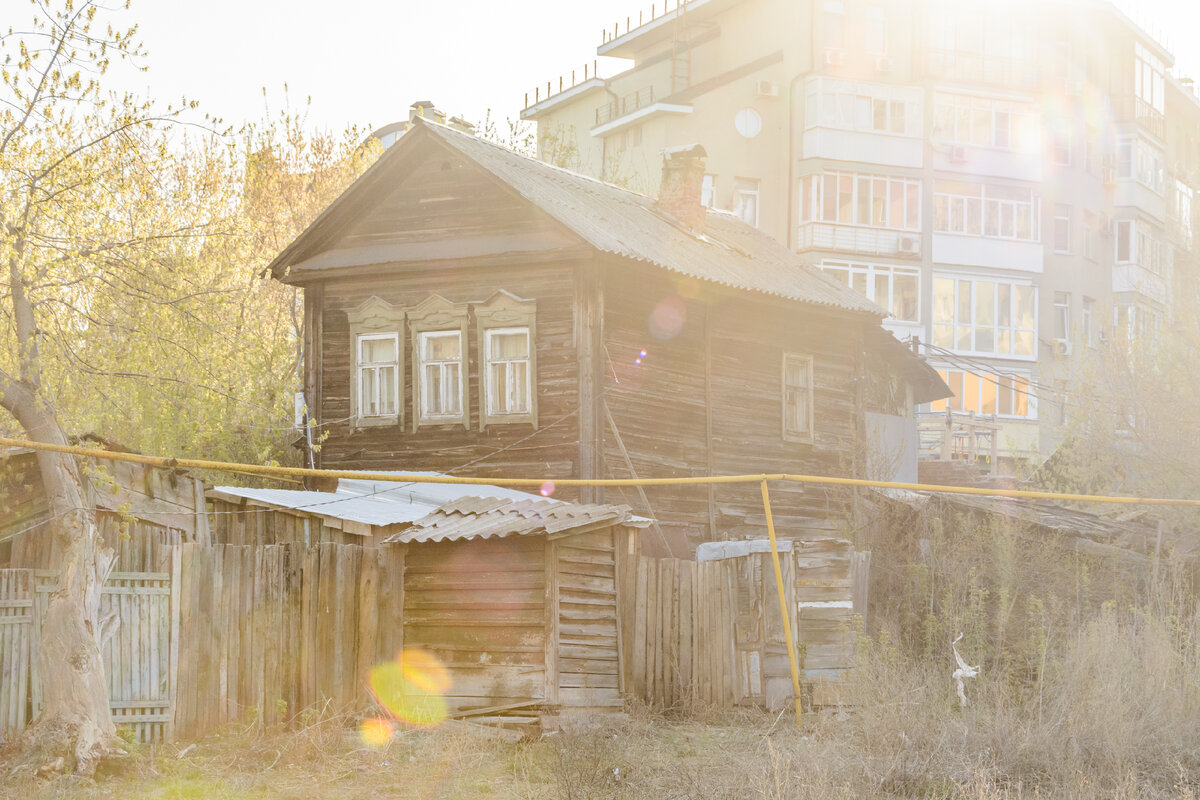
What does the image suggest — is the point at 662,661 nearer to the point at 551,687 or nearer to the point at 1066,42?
the point at 551,687

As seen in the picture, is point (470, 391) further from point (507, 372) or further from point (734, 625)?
point (734, 625)

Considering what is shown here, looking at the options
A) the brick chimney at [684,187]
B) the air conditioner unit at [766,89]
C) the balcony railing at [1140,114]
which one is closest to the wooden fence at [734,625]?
the brick chimney at [684,187]

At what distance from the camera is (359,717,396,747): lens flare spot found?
12.0 metres

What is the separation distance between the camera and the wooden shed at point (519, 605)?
1307cm

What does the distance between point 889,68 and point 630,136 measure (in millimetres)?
8573

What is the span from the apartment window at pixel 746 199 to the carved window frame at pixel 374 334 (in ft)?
74.7

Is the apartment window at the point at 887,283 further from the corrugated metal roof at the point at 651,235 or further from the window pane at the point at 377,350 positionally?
the window pane at the point at 377,350

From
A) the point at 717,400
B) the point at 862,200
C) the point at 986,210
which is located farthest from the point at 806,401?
the point at 986,210

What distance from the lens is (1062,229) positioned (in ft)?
152

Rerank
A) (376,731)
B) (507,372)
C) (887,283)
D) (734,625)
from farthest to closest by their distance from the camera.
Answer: (887,283) → (507,372) → (734,625) → (376,731)

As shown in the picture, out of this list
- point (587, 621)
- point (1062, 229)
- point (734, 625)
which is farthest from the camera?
point (1062, 229)

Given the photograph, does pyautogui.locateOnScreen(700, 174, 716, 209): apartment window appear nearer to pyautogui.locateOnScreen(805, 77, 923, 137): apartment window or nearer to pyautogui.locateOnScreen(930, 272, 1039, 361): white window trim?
pyautogui.locateOnScreen(805, 77, 923, 137): apartment window

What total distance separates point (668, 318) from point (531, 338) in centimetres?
273

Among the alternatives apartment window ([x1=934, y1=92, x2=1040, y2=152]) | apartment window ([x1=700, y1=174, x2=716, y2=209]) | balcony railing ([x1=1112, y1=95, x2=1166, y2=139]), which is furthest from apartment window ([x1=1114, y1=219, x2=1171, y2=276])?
apartment window ([x1=700, y1=174, x2=716, y2=209])
